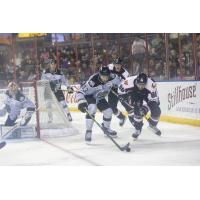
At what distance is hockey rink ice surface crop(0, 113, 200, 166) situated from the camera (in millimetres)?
3406

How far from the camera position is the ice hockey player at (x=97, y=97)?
11.4 ft

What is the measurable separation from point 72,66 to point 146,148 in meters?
0.75

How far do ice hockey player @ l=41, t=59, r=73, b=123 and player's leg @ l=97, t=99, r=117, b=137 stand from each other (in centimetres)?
23

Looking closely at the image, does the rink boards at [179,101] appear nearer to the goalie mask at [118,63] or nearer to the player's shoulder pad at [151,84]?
the player's shoulder pad at [151,84]

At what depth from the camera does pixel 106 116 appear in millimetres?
3475

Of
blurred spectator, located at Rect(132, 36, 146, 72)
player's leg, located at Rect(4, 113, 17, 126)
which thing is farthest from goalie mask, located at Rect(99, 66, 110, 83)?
player's leg, located at Rect(4, 113, 17, 126)

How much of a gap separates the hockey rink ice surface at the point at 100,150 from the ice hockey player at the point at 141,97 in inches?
2.5

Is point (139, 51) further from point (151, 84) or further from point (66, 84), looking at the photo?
point (66, 84)

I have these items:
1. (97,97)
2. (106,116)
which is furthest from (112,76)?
(106,116)

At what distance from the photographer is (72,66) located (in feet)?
11.6

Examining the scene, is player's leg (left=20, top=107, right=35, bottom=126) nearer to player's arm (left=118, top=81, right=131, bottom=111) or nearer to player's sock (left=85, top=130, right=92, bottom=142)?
player's sock (left=85, top=130, right=92, bottom=142)

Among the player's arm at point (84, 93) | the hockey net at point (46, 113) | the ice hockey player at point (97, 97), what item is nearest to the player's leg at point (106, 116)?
the ice hockey player at point (97, 97)

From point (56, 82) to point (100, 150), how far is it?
0.57 meters
